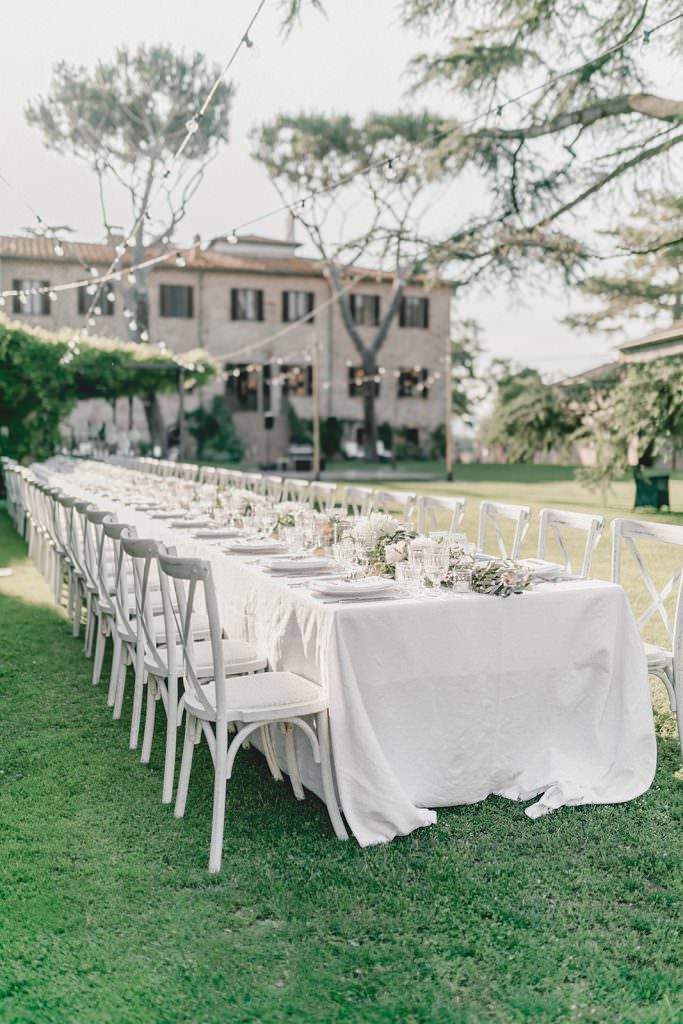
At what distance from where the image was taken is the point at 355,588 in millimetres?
3490

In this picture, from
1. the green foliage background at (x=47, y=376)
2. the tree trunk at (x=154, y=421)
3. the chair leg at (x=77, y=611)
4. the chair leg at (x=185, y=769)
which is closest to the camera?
the chair leg at (x=185, y=769)

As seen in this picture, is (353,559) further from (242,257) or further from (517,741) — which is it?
(242,257)

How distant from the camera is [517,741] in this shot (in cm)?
359

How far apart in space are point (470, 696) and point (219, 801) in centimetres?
93

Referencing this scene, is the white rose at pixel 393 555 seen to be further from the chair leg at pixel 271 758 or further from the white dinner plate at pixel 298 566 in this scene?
the chair leg at pixel 271 758

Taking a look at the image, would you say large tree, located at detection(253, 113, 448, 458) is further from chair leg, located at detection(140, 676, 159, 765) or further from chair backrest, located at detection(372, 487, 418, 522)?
chair leg, located at detection(140, 676, 159, 765)

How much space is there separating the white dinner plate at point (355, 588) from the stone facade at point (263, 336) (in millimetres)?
24904

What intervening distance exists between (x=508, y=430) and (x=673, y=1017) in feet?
48.1

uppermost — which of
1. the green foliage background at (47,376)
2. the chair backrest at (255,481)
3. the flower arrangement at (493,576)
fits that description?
the green foliage background at (47,376)

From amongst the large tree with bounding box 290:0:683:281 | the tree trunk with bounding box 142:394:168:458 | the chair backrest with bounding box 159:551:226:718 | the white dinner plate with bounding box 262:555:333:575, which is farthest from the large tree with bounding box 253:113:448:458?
the chair backrest with bounding box 159:551:226:718

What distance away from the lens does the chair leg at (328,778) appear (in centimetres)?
325

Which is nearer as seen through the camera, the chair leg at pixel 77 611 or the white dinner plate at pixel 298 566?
the white dinner plate at pixel 298 566

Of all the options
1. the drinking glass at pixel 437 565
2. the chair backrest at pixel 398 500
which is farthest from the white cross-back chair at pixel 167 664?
the chair backrest at pixel 398 500

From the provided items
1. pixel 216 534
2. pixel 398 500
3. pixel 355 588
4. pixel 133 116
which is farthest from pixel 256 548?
pixel 133 116
